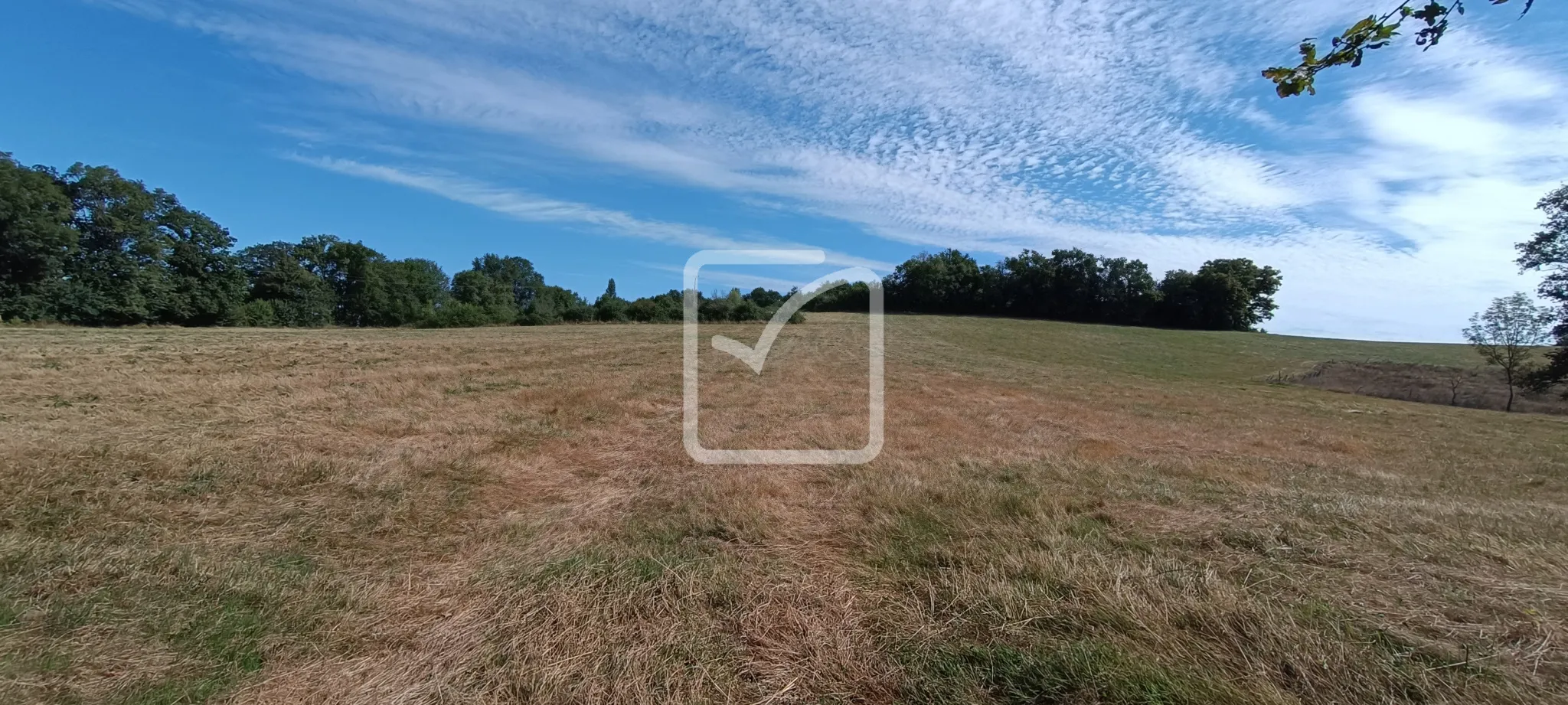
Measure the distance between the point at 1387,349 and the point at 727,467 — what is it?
61.7m

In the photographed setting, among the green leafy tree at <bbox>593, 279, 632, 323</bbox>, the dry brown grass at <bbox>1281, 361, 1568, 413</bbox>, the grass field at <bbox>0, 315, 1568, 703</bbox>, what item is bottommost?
the dry brown grass at <bbox>1281, 361, 1568, 413</bbox>

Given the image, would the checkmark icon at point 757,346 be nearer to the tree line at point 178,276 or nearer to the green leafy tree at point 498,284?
the tree line at point 178,276

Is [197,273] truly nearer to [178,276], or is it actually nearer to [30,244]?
[178,276]

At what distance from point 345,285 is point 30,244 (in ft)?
97.0

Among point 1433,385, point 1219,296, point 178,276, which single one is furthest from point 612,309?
point 1219,296

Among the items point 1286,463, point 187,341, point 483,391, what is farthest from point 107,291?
point 1286,463

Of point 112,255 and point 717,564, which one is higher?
point 112,255

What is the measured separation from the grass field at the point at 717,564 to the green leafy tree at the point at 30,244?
46829mm

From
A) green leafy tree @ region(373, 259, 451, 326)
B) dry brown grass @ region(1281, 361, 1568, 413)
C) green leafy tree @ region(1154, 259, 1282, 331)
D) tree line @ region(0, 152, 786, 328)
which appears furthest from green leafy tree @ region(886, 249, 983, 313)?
green leafy tree @ region(373, 259, 451, 326)

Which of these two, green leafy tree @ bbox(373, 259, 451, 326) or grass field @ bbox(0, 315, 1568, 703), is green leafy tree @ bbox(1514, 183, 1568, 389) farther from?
green leafy tree @ bbox(373, 259, 451, 326)

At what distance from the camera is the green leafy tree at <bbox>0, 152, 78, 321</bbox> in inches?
1444

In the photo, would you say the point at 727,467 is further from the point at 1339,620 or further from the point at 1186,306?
the point at 1186,306

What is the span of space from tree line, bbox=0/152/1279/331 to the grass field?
32500mm

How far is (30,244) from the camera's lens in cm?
3734
